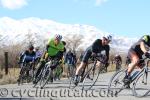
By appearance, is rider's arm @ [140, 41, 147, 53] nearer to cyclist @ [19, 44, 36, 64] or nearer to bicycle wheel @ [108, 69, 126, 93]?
bicycle wheel @ [108, 69, 126, 93]

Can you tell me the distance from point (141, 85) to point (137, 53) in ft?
3.76

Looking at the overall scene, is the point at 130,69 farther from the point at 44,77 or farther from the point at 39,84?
the point at 39,84

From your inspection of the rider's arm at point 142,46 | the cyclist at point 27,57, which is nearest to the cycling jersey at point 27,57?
the cyclist at point 27,57

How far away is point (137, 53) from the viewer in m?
13.4

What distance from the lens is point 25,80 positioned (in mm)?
21250

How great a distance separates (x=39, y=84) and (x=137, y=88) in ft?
19.6

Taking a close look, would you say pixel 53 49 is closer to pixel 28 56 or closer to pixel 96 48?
pixel 96 48

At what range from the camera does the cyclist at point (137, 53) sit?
496 inches

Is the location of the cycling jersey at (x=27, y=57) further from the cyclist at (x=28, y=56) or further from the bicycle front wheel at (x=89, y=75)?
the bicycle front wheel at (x=89, y=75)

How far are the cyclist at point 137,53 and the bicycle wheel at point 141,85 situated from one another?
1.02 ft

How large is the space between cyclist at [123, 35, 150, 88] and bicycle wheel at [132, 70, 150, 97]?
0.31 m

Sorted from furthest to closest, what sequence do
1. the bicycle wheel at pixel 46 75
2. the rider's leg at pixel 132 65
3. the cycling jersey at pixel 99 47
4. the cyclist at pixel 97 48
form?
the bicycle wheel at pixel 46 75, the cycling jersey at pixel 99 47, the cyclist at pixel 97 48, the rider's leg at pixel 132 65

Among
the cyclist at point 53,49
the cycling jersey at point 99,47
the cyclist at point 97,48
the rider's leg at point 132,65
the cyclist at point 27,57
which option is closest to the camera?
the rider's leg at point 132,65

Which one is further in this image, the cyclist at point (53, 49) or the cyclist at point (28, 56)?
the cyclist at point (28, 56)
